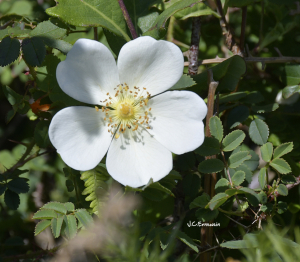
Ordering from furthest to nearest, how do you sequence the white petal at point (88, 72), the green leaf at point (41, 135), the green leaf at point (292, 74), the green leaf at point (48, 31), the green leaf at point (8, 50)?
the green leaf at point (292, 74)
the green leaf at point (41, 135)
the green leaf at point (48, 31)
the green leaf at point (8, 50)
the white petal at point (88, 72)

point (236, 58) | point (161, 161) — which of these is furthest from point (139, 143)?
point (236, 58)

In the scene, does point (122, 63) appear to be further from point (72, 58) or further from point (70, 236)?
point (70, 236)

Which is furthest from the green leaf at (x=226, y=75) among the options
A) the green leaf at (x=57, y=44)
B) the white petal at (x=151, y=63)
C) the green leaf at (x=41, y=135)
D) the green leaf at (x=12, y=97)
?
the green leaf at (x=12, y=97)

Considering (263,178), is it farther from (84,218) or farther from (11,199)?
(11,199)

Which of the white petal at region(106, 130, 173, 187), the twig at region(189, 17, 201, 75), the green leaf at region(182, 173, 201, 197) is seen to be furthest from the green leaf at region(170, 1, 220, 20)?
the green leaf at region(182, 173, 201, 197)

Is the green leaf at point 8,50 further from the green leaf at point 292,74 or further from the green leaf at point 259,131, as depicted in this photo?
the green leaf at point 292,74

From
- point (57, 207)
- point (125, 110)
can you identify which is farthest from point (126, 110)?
point (57, 207)
